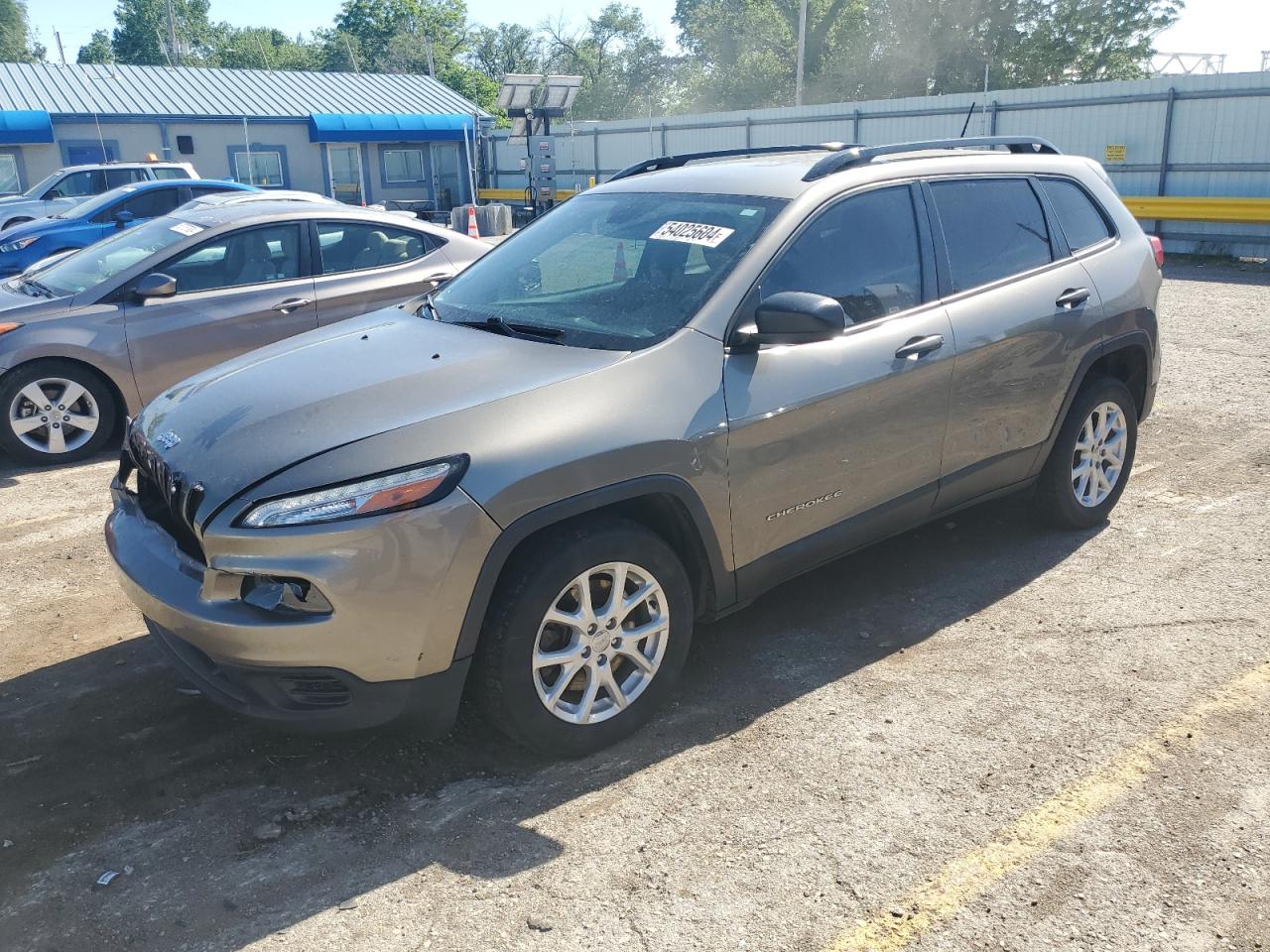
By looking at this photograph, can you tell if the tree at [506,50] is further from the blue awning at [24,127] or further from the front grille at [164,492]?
the front grille at [164,492]

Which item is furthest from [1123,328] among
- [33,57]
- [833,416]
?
[33,57]

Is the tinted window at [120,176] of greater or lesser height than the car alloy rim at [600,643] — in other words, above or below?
above

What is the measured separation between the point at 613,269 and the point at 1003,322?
1.65m

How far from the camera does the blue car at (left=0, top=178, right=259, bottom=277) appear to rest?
42.9 feet

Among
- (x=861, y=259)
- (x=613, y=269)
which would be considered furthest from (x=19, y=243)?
(x=861, y=259)

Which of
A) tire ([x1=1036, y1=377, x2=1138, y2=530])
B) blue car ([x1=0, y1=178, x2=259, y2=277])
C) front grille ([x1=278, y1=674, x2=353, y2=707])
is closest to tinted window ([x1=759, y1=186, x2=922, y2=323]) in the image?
tire ([x1=1036, y1=377, x2=1138, y2=530])

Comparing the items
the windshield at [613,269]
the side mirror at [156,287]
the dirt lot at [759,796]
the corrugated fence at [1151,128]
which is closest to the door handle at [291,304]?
the side mirror at [156,287]

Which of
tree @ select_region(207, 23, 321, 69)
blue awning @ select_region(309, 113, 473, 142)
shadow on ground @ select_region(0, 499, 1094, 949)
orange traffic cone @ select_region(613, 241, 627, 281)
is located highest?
tree @ select_region(207, 23, 321, 69)

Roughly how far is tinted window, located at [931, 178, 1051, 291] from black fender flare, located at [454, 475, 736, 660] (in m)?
1.66

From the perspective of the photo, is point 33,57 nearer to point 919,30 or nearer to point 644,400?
point 919,30

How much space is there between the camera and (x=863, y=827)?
10.00ft

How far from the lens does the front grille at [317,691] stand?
9.82ft

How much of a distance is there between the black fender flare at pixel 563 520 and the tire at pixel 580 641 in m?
0.07

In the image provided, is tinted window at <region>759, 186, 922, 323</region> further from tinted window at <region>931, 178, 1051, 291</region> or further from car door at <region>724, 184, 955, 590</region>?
tinted window at <region>931, 178, 1051, 291</region>
